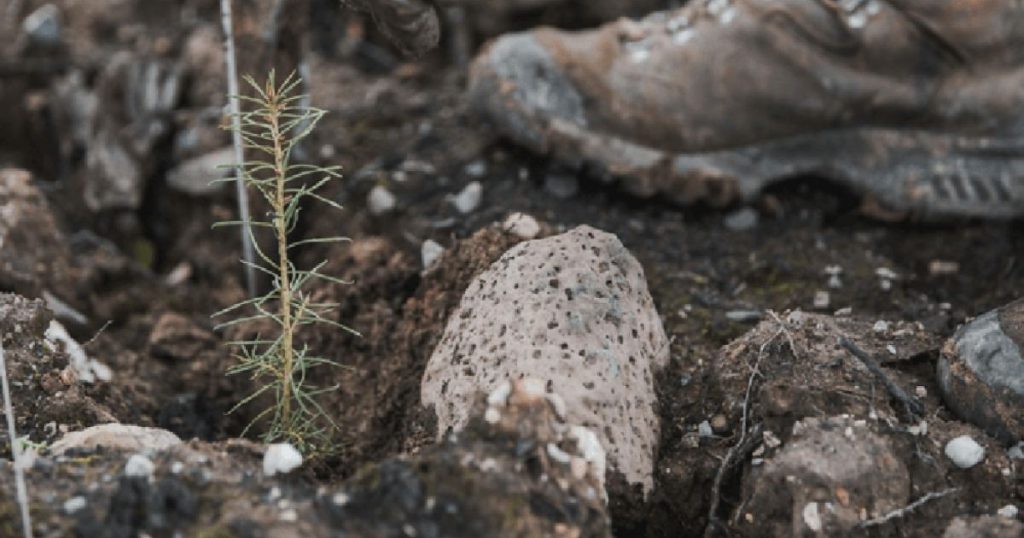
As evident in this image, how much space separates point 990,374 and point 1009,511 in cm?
23

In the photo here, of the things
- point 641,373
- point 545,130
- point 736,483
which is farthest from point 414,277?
point 736,483

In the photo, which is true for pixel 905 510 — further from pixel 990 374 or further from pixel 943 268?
pixel 943 268

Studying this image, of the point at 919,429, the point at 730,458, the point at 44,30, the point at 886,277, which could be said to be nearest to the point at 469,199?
the point at 886,277

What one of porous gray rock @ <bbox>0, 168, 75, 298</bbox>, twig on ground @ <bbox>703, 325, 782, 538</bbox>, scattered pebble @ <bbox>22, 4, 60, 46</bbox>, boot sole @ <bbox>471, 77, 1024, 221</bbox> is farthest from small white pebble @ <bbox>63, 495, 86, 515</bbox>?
scattered pebble @ <bbox>22, 4, 60, 46</bbox>

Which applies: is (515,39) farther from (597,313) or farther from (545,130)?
(597,313)

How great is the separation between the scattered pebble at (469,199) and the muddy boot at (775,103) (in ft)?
0.49

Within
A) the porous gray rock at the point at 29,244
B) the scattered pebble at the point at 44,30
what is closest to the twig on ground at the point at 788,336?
the porous gray rock at the point at 29,244

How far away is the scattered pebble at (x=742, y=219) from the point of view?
2.84 metres

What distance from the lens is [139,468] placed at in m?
1.62

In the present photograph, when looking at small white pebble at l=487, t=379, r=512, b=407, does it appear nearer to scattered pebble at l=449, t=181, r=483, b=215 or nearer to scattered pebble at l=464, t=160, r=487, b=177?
scattered pebble at l=449, t=181, r=483, b=215

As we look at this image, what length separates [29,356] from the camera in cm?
208

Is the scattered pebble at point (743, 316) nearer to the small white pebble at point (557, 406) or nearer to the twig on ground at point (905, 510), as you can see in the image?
the twig on ground at point (905, 510)

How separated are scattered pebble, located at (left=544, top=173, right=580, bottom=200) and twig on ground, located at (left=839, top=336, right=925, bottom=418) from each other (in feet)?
3.19

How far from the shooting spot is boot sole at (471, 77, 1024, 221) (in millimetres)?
2771
